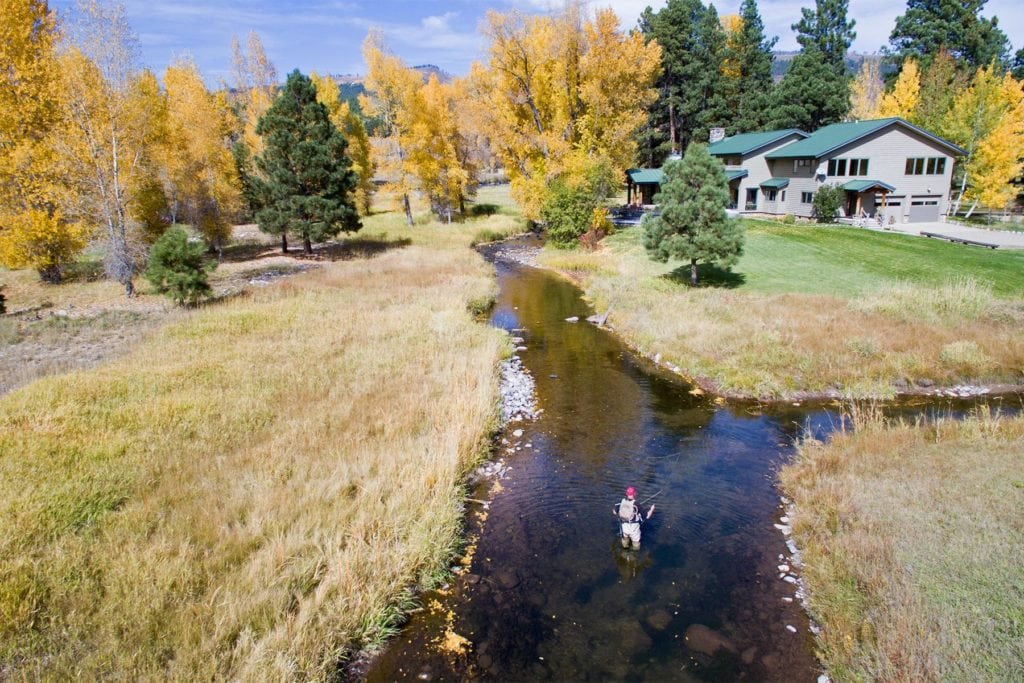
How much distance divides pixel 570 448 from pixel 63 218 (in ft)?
89.8

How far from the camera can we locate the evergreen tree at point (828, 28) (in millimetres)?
64500

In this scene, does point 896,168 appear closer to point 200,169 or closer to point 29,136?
point 200,169

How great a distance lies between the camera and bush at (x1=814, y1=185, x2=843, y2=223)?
Result: 1642 inches

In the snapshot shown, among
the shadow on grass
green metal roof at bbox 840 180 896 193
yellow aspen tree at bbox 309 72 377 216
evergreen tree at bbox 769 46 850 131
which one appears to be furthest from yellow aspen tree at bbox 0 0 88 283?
evergreen tree at bbox 769 46 850 131

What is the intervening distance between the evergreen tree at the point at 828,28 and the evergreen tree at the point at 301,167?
58.2 m

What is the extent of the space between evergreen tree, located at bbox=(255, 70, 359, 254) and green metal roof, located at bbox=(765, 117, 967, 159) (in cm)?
3555

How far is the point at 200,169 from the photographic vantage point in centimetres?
3609

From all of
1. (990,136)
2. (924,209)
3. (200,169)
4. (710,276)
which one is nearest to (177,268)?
(200,169)

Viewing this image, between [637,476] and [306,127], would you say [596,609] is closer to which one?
[637,476]

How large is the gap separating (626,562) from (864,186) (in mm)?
42859

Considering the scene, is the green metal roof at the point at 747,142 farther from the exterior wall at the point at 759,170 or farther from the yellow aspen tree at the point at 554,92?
the yellow aspen tree at the point at 554,92

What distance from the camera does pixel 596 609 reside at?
927cm

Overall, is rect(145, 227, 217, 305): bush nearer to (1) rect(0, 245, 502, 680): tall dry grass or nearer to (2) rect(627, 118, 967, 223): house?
(1) rect(0, 245, 502, 680): tall dry grass

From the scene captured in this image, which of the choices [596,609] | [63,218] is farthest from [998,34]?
[63,218]
